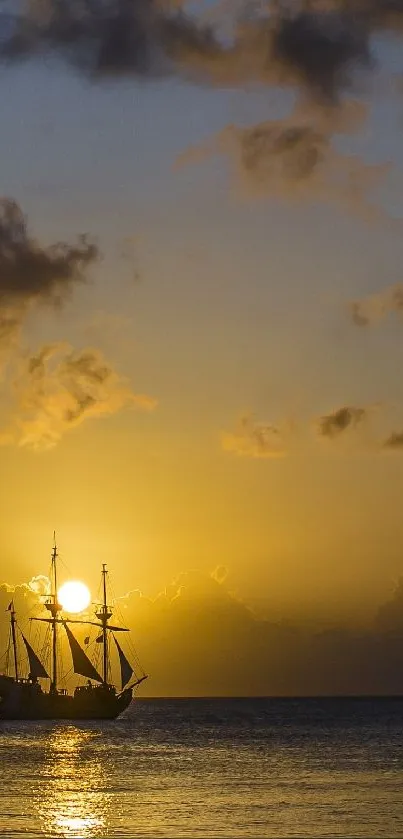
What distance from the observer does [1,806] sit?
64688 mm

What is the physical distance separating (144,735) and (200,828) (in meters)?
98.7

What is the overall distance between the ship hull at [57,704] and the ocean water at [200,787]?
41387mm

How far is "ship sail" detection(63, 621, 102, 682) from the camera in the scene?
18275 cm

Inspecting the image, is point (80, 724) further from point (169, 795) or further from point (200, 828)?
point (200, 828)

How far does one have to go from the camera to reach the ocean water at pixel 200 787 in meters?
57.4

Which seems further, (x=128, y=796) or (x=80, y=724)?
(x=80, y=724)

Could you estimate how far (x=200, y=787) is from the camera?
77.6m

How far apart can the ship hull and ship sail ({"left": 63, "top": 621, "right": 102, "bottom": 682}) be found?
103 inches

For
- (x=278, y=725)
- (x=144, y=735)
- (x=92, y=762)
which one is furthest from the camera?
(x=278, y=725)

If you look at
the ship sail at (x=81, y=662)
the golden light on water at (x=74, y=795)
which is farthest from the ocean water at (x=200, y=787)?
the ship sail at (x=81, y=662)

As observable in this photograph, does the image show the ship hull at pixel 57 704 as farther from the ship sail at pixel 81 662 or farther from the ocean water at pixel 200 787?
the ocean water at pixel 200 787

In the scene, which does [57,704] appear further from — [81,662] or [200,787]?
[200,787]

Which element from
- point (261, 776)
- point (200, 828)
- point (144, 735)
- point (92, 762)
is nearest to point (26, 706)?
point (144, 735)

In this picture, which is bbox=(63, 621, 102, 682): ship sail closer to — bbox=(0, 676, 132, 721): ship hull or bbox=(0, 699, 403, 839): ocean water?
bbox=(0, 676, 132, 721): ship hull
